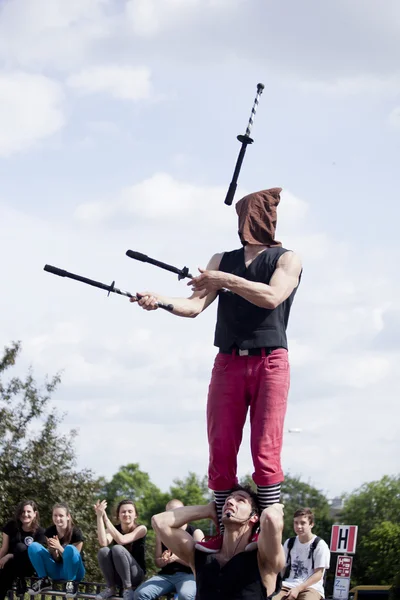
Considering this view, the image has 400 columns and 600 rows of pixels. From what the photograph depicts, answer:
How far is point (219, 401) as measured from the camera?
4.89m

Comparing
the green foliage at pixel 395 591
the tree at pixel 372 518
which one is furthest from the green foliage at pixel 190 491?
the green foliage at pixel 395 591

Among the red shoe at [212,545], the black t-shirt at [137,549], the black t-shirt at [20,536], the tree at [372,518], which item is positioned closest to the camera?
the red shoe at [212,545]

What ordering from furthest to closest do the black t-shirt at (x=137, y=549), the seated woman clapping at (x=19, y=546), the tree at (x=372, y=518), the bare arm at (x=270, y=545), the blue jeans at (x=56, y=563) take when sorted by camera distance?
the tree at (x=372, y=518) → the seated woman clapping at (x=19, y=546) → the blue jeans at (x=56, y=563) → the black t-shirt at (x=137, y=549) → the bare arm at (x=270, y=545)

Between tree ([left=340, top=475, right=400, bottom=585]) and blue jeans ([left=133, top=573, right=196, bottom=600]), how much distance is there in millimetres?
29724

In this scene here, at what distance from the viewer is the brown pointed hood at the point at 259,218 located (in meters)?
5.20

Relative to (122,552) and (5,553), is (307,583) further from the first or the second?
(5,553)

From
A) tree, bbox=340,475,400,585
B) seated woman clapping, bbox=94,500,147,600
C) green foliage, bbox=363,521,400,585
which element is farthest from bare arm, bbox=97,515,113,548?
tree, bbox=340,475,400,585

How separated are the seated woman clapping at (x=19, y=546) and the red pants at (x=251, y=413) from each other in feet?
15.4

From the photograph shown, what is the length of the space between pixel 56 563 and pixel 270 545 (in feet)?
15.4

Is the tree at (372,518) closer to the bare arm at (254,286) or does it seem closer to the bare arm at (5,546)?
the bare arm at (5,546)

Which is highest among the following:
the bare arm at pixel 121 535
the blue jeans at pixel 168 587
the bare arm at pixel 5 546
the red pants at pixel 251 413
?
the red pants at pixel 251 413

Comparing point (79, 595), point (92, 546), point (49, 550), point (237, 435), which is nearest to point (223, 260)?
point (237, 435)

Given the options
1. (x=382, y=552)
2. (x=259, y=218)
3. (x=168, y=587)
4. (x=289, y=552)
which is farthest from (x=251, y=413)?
(x=382, y=552)

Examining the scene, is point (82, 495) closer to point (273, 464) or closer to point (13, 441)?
point (13, 441)
